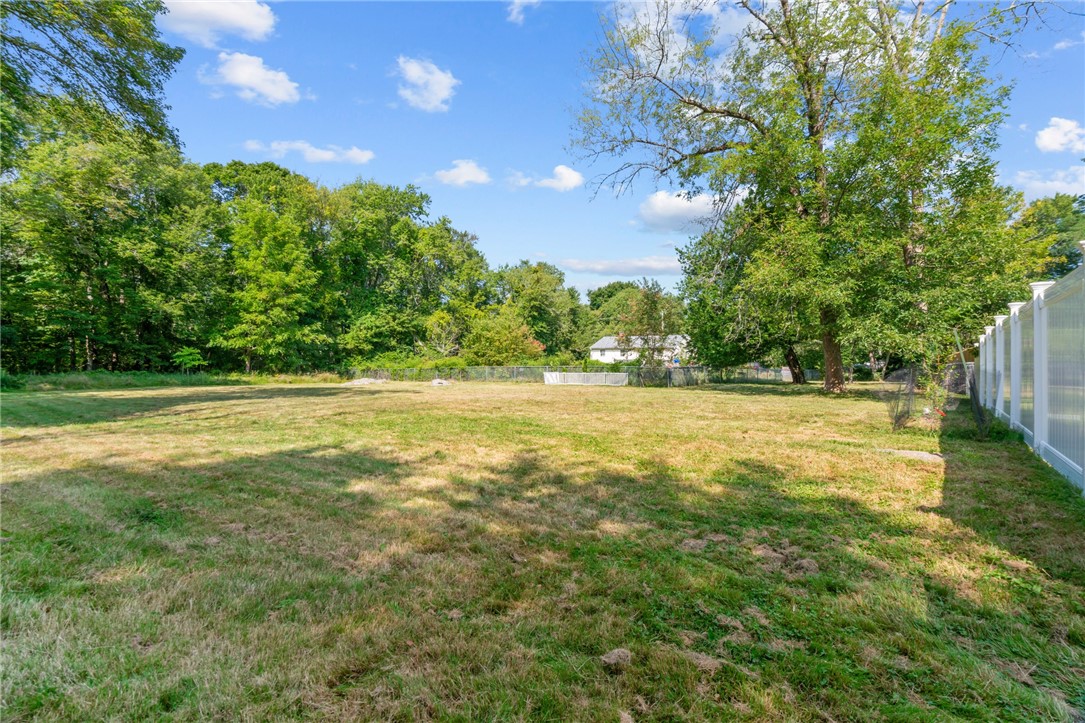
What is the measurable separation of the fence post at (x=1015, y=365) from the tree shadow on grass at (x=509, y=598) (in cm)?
565

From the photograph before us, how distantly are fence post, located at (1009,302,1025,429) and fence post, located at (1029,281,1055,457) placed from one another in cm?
153

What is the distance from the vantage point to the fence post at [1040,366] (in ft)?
19.1

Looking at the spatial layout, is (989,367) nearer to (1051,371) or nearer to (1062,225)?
(1051,371)

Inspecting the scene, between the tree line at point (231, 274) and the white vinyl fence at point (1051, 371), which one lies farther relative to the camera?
the tree line at point (231, 274)

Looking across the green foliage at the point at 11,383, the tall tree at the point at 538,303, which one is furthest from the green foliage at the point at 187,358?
the tall tree at the point at 538,303

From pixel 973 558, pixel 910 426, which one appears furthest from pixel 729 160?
pixel 973 558

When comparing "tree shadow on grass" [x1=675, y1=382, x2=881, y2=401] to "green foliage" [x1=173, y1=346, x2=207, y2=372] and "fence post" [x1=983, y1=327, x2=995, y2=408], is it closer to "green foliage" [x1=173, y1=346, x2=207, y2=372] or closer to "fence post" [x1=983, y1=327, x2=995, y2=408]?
"fence post" [x1=983, y1=327, x2=995, y2=408]

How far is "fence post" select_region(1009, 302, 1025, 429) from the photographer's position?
7.61 metres

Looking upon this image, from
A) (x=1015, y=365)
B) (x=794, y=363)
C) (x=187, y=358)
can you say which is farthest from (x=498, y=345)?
(x=1015, y=365)

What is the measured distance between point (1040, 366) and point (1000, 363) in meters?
4.49

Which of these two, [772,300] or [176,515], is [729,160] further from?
[176,515]

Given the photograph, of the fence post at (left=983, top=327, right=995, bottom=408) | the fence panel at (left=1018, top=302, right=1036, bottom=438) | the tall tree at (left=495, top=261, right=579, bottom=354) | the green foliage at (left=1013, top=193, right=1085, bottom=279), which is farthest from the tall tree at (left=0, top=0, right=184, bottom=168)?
the green foliage at (left=1013, top=193, right=1085, bottom=279)

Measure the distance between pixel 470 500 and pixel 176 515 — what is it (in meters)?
2.38

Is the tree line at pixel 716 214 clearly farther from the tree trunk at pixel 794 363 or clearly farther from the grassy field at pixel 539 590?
the grassy field at pixel 539 590
